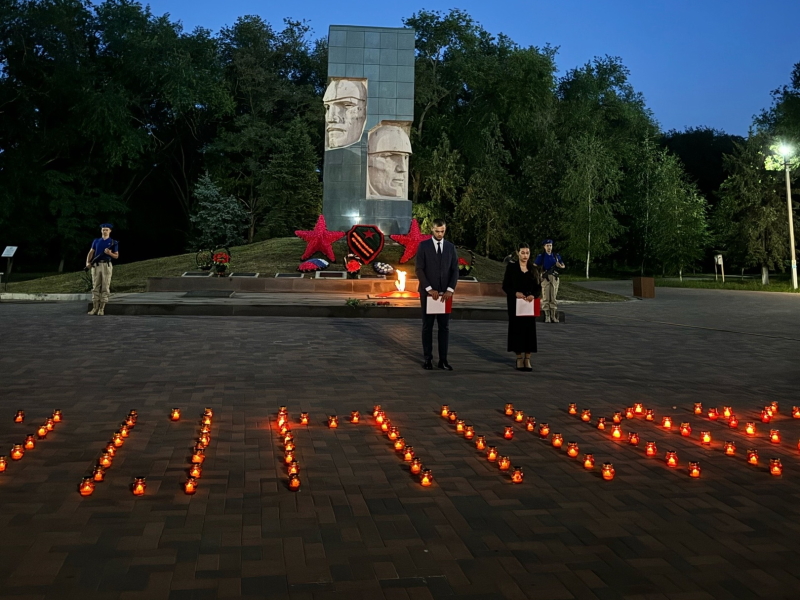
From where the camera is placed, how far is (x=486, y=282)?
81.1ft

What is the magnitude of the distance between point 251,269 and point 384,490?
21.3 metres

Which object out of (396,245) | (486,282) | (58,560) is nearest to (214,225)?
(396,245)

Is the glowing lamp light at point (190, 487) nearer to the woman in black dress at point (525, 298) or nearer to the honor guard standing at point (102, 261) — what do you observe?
the woman in black dress at point (525, 298)

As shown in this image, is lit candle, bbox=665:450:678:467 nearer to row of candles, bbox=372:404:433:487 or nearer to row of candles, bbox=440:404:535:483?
row of candles, bbox=440:404:535:483

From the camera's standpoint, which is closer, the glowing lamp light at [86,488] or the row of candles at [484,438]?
the glowing lamp light at [86,488]

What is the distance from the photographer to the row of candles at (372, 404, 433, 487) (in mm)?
5117

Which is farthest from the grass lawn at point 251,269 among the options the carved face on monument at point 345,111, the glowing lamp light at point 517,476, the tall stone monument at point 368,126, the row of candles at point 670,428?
the glowing lamp light at point 517,476

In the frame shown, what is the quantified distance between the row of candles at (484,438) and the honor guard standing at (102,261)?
1052cm

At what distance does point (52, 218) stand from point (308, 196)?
46.6ft

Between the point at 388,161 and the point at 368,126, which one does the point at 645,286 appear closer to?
the point at 388,161

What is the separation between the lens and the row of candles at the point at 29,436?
217 inches

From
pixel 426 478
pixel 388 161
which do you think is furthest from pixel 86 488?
pixel 388 161

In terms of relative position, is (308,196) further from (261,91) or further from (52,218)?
(52,218)

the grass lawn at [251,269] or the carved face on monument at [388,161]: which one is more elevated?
the carved face on monument at [388,161]
